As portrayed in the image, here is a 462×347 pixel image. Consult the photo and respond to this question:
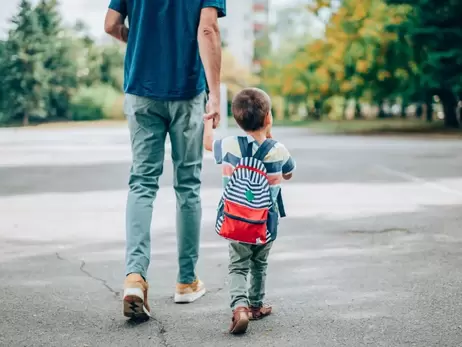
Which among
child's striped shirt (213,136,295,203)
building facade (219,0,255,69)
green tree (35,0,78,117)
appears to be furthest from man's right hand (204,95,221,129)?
building facade (219,0,255,69)

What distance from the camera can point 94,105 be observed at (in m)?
56.9

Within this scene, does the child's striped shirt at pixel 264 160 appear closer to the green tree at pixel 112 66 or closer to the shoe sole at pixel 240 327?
the shoe sole at pixel 240 327

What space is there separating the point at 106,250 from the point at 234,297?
2.44 meters

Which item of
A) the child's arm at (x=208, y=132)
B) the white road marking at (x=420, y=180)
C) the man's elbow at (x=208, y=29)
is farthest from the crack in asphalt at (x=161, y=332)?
the white road marking at (x=420, y=180)

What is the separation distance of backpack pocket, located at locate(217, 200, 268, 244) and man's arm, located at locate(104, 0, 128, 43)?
117cm

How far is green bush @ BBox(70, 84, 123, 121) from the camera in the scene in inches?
2200

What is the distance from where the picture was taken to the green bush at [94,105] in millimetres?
55875

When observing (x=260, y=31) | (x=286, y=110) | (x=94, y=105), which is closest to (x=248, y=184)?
(x=94, y=105)

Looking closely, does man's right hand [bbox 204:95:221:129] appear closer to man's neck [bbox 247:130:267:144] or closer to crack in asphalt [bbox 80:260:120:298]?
man's neck [bbox 247:130:267:144]

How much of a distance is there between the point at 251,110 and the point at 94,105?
54.1m

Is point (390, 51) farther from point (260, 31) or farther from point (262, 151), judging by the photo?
point (260, 31)

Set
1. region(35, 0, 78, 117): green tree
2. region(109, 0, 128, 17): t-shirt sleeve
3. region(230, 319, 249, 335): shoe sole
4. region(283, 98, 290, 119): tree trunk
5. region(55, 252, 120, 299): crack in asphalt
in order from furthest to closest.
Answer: region(283, 98, 290, 119): tree trunk, region(35, 0, 78, 117): green tree, region(55, 252, 120, 299): crack in asphalt, region(109, 0, 128, 17): t-shirt sleeve, region(230, 319, 249, 335): shoe sole

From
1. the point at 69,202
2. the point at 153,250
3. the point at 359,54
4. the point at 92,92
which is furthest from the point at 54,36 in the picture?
the point at 153,250

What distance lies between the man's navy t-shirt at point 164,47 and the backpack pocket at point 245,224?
70cm
